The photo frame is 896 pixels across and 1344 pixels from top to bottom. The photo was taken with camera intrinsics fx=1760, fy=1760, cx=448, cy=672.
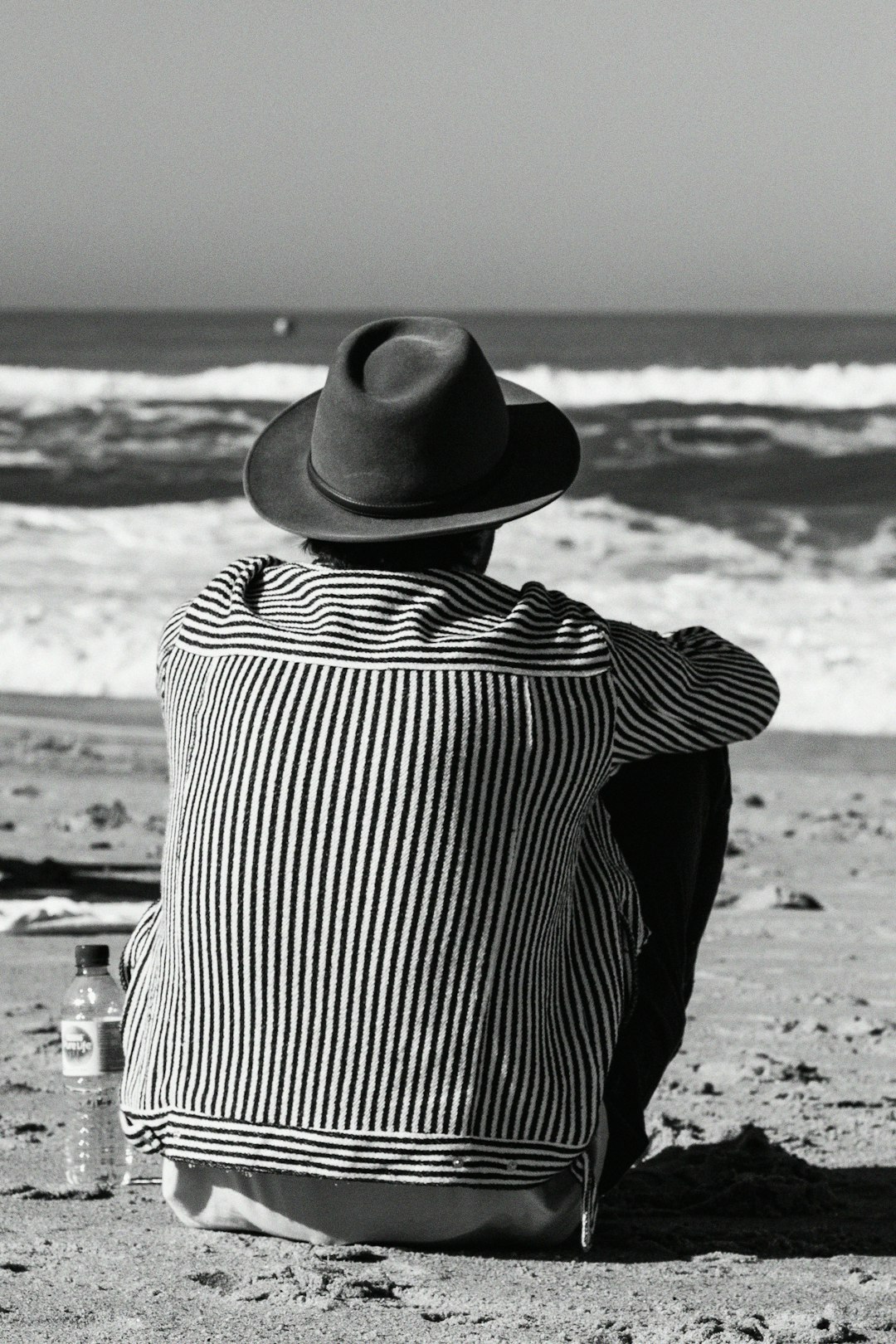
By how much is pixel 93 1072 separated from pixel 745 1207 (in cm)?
94

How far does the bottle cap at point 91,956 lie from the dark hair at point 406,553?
78 centimetres

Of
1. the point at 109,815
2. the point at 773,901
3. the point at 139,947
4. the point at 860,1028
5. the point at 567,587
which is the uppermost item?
the point at 139,947

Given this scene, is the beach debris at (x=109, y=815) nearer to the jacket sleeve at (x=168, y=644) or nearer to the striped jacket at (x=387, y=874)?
the jacket sleeve at (x=168, y=644)

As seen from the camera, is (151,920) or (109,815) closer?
(151,920)

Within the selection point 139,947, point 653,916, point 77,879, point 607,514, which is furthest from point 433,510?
point 607,514

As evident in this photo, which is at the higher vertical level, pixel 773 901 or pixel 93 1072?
pixel 93 1072

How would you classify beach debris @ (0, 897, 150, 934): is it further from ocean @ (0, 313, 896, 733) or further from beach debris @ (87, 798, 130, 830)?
ocean @ (0, 313, 896, 733)

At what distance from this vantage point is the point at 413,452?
2.00 m

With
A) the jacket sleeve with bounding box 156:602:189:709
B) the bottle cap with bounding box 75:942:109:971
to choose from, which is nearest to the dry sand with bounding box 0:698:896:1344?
the bottle cap with bounding box 75:942:109:971

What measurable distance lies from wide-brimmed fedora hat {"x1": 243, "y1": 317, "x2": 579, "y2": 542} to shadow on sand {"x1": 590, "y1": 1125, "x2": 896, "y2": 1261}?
2.97ft

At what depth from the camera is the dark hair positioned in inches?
78.5

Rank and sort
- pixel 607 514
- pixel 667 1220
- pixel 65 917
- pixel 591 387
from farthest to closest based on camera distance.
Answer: pixel 591 387
pixel 607 514
pixel 65 917
pixel 667 1220

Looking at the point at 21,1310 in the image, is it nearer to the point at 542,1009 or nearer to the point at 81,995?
the point at 542,1009

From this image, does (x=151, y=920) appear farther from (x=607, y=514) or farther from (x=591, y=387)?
(x=591, y=387)
